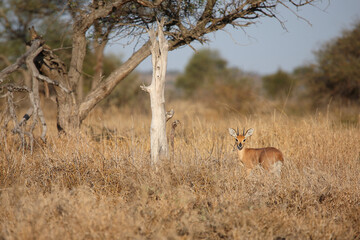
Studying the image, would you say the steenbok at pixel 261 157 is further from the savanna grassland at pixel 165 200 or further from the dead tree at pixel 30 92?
the dead tree at pixel 30 92

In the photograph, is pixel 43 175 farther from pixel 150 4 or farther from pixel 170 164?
pixel 150 4

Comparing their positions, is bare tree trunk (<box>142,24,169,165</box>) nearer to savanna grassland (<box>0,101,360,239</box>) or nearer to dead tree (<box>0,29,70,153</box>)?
savanna grassland (<box>0,101,360,239</box>)

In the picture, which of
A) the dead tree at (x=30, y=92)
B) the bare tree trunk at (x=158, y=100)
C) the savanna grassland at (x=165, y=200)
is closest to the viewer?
the savanna grassland at (x=165, y=200)

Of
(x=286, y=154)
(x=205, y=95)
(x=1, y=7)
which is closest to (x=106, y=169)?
(x=286, y=154)

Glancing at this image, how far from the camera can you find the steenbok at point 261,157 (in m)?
5.34

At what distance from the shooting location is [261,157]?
5.68 m

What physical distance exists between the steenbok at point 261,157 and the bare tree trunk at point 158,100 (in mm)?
1606

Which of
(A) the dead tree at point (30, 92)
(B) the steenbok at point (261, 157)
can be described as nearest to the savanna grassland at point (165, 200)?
(B) the steenbok at point (261, 157)

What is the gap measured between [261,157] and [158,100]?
2005 mm

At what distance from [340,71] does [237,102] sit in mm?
5059

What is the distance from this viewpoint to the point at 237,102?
17625 mm

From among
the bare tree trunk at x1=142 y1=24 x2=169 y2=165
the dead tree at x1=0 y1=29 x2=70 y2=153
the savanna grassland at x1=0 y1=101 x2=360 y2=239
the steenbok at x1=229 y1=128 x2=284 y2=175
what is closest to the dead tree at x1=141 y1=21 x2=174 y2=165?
the bare tree trunk at x1=142 y1=24 x2=169 y2=165

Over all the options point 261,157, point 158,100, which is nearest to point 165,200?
point 158,100

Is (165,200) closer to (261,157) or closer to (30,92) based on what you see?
(261,157)
